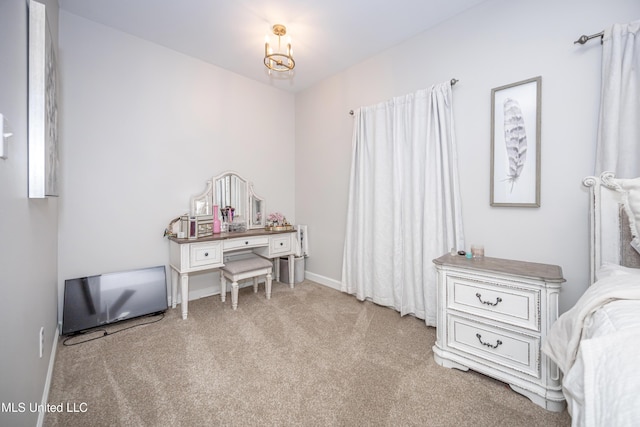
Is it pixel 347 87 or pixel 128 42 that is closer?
pixel 128 42

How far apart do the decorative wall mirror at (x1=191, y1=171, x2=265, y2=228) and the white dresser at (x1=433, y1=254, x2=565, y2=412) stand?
2.31 m

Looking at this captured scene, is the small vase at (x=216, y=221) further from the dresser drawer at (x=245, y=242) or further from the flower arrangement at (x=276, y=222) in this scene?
the flower arrangement at (x=276, y=222)

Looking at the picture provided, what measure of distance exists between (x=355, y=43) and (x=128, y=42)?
2202mm

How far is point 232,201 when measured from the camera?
3230 millimetres

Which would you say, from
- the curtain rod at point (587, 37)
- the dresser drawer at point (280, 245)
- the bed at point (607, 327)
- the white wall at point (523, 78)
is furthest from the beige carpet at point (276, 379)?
the curtain rod at point (587, 37)

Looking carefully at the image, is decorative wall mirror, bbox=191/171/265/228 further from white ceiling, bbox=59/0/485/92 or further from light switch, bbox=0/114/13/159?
light switch, bbox=0/114/13/159

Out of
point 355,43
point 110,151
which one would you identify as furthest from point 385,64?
point 110,151

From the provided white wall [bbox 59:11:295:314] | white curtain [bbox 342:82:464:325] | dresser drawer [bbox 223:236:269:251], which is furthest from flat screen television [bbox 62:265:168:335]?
white curtain [bbox 342:82:464:325]

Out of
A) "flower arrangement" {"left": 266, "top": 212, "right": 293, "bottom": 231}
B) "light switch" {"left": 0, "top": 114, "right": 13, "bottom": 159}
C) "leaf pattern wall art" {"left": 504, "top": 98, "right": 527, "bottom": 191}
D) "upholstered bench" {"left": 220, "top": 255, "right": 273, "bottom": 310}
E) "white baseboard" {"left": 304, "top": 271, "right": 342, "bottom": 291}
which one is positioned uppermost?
"leaf pattern wall art" {"left": 504, "top": 98, "right": 527, "bottom": 191}

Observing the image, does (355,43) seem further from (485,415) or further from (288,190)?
(485,415)

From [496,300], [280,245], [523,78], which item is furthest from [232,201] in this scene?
[523,78]

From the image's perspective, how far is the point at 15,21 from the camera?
104cm

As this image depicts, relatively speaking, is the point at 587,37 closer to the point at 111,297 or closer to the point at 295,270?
the point at 295,270

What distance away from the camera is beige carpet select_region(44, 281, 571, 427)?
1361mm
